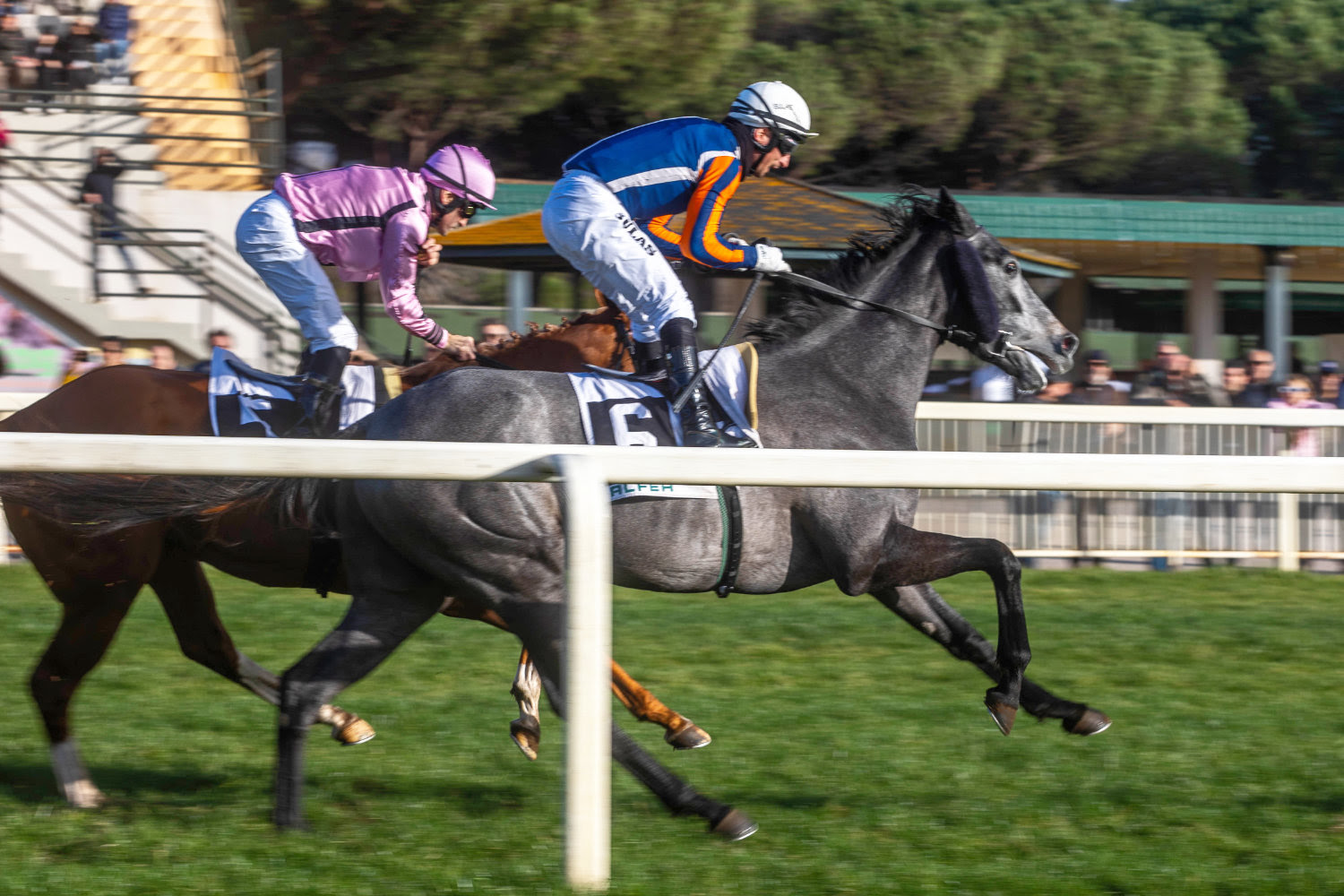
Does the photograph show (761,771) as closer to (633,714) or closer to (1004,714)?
(633,714)

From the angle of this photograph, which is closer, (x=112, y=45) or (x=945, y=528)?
(x=945, y=528)

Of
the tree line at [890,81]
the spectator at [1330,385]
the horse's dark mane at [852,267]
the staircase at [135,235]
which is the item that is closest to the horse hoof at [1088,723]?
the horse's dark mane at [852,267]

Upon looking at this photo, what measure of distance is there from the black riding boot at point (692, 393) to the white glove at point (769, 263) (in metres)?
0.28

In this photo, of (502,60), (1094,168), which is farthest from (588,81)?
(1094,168)

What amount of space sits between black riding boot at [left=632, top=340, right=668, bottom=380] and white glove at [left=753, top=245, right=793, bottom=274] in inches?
13.5

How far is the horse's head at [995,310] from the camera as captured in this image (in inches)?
161

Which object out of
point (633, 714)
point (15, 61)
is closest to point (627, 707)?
point (633, 714)

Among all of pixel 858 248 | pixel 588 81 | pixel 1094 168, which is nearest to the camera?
pixel 858 248

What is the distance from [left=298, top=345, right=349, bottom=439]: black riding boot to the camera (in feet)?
→ 13.4

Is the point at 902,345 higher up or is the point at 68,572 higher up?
the point at 902,345

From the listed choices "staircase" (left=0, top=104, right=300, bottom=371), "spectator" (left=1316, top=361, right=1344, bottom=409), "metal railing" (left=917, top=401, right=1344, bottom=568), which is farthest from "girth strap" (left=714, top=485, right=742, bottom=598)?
"staircase" (left=0, top=104, right=300, bottom=371)

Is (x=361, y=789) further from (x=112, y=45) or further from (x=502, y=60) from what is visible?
(x=502, y=60)

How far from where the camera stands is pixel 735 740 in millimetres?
4148

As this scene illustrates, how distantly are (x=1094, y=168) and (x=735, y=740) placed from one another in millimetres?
24227
